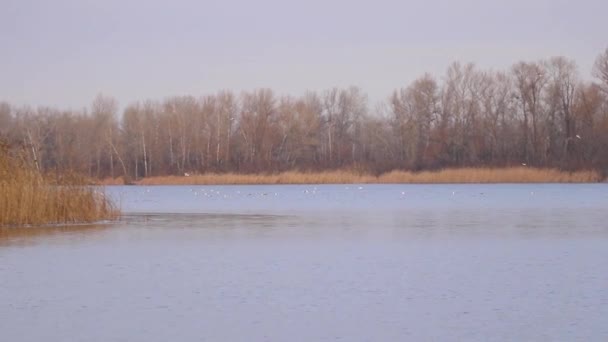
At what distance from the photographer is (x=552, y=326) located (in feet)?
23.1

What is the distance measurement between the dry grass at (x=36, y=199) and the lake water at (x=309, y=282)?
23.8 inches

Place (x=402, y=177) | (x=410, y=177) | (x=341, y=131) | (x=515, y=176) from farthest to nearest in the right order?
(x=341, y=131)
(x=402, y=177)
(x=410, y=177)
(x=515, y=176)

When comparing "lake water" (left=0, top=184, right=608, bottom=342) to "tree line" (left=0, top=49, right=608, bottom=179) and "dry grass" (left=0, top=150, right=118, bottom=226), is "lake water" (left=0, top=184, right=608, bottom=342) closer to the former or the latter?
"dry grass" (left=0, top=150, right=118, bottom=226)

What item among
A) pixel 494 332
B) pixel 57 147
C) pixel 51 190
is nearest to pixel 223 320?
pixel 494 332

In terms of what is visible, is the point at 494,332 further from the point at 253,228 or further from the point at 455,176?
the point at 455,176

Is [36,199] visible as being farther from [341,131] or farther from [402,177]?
[341,131]

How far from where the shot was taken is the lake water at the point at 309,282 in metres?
7.07

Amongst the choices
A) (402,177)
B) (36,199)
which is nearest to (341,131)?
(402,177)

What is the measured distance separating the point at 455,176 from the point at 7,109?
34.1 meters

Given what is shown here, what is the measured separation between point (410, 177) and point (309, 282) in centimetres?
3283

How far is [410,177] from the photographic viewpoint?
137 ft

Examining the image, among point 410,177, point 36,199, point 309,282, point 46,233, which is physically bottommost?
point 309,282

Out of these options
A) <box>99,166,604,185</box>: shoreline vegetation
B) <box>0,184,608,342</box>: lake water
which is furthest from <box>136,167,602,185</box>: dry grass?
<box>0,184,608,342</box>: lake water

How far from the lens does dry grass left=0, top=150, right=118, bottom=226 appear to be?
16.2 m
